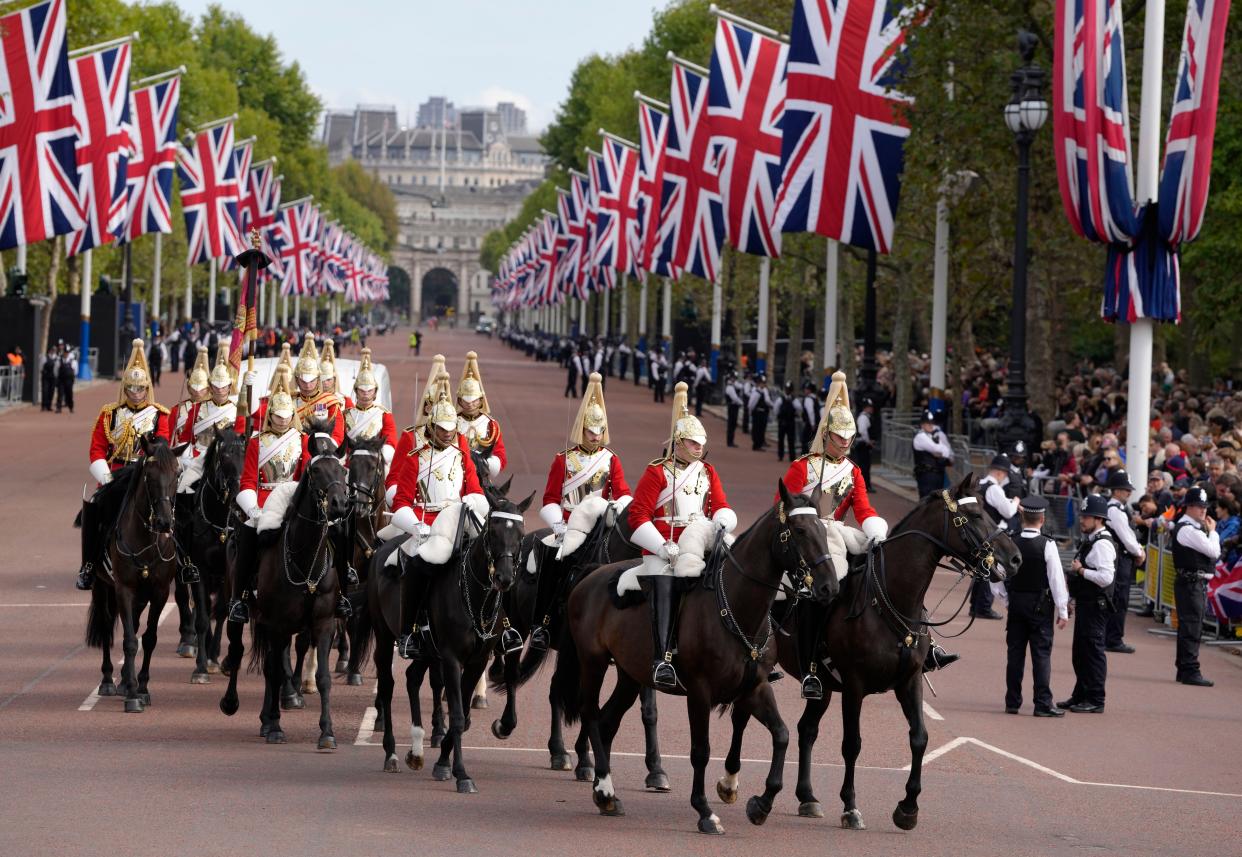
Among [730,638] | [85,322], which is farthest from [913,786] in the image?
[85,322]

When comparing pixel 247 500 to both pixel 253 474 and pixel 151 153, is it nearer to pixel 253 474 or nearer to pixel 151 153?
pixel 253 474

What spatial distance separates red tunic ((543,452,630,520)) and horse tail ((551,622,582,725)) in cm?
153

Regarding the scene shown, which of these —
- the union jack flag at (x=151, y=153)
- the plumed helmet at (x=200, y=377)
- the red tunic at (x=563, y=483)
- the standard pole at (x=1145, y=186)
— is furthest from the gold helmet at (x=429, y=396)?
the union jack flag at (x=151, y=153)

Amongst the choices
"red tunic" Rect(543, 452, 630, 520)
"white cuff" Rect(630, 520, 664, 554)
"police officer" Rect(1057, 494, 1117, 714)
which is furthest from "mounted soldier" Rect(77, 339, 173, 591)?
"police officer" Rect(1057, 494, 1117, 714)

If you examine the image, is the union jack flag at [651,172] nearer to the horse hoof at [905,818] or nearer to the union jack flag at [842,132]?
the union jack flag at [842,132]

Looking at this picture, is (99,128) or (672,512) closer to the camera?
(672,512)

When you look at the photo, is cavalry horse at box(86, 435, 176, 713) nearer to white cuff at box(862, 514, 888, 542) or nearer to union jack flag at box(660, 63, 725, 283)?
white cuff at box(862, 514, 888, 542)

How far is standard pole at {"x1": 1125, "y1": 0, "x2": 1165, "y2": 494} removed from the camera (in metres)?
23.5

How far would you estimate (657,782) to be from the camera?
12.7 m

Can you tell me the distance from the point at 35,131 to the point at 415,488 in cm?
2396

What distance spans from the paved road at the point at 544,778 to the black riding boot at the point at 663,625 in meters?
0.85

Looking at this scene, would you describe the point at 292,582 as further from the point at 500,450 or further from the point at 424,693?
the point at 500,450

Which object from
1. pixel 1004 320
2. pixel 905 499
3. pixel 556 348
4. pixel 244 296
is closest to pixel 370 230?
pixel 556 348

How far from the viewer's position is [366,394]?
19172mm
